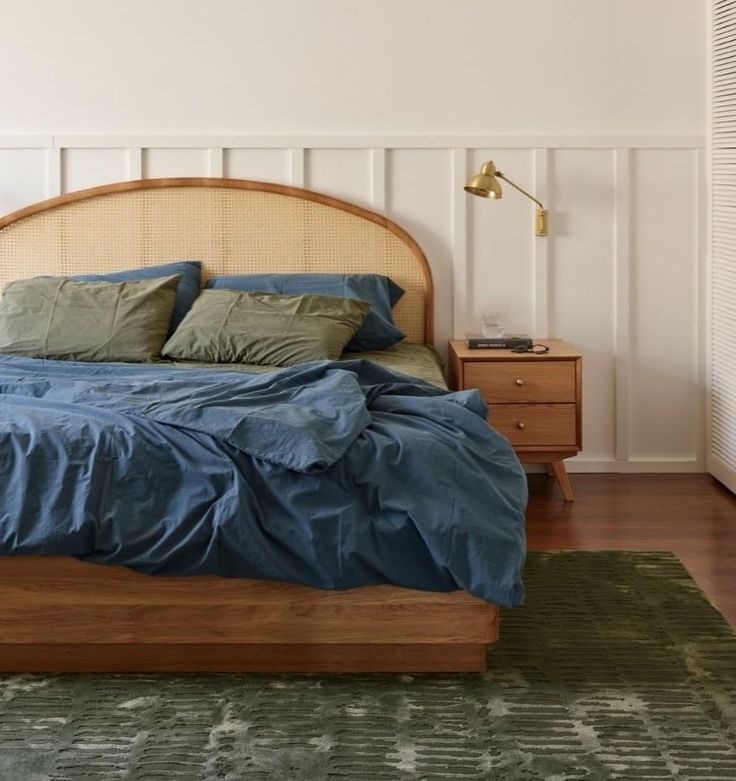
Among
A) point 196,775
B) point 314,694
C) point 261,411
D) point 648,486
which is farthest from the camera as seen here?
point 648,486

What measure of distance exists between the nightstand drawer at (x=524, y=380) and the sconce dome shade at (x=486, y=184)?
0.62 metres

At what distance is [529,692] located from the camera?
2525 millimetres

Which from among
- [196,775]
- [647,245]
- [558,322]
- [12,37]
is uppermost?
[12,37]

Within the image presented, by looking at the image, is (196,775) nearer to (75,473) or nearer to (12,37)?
(75,473)

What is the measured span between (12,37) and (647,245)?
8.67 feet

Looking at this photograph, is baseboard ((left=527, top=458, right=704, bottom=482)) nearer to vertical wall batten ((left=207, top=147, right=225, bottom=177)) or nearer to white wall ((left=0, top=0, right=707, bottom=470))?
white wall ((left=0, top=0, right=707, bottom=470))

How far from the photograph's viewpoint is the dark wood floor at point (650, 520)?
3.46m

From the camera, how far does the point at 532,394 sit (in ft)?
13.6

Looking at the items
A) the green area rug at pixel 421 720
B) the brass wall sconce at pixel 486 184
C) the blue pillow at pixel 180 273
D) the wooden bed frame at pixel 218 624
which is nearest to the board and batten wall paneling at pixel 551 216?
the brass wall sconce at pixel 486 184

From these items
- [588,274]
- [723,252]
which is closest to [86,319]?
[588,274]

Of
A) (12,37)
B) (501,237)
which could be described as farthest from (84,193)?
(501,237)

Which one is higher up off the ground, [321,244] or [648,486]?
[321,244]

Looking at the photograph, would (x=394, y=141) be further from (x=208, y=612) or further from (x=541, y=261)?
(x=208, y=612)

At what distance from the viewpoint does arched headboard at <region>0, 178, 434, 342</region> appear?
4516 millimetres
